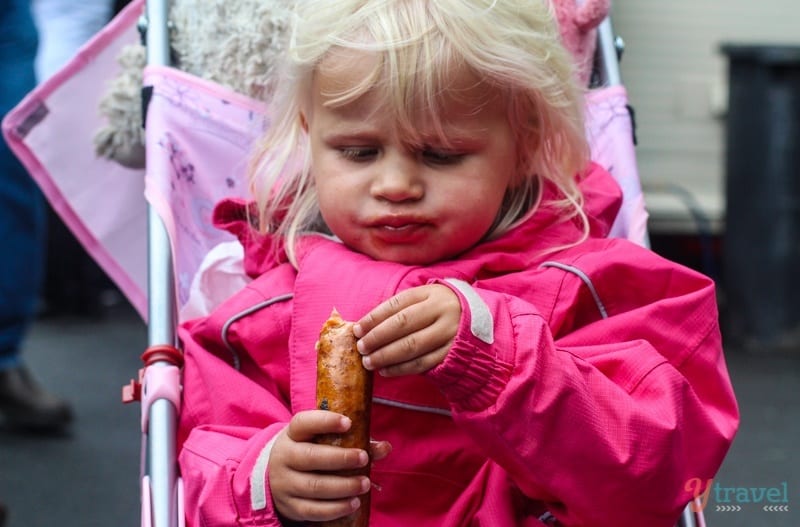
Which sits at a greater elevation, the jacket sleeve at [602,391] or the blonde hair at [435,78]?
the blonde hair at [435,78]

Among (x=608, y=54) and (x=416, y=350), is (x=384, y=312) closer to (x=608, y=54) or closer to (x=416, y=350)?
(x=416, y=350)

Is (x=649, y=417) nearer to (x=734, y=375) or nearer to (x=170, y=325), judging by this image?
(x=170, y=325)

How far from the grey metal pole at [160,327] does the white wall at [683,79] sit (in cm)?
336

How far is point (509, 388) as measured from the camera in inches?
60.5

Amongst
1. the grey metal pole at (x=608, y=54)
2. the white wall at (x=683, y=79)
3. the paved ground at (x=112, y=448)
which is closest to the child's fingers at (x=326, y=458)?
the grey metal pole at (x=608, y=54)

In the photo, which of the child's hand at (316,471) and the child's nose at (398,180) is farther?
the child's nose at (398,180)

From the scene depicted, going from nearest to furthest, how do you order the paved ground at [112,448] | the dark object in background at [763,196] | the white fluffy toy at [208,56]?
the white fluffy toy at [208,56] → the paved ground at [112,448] → the dark object in background at [763,196]

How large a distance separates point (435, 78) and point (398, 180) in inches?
5.7

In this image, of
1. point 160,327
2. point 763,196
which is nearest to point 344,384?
point 160,327

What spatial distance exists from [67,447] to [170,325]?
2.01 metres

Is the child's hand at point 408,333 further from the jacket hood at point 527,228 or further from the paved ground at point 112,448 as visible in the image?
the paved ground at point 112,448

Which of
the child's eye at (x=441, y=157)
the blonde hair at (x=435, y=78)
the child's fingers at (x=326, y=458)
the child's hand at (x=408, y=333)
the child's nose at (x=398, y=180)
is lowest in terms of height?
the child's fingers at (x=326, y=458)

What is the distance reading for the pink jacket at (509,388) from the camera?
1.57m

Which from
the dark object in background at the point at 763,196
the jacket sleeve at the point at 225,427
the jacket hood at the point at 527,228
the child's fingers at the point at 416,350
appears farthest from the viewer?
the dark object in background at the point at 763,196
